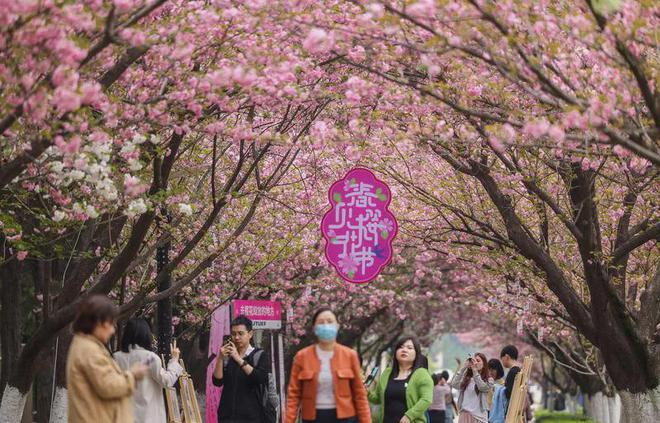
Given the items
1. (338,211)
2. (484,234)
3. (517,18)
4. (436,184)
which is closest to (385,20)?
(517,18)

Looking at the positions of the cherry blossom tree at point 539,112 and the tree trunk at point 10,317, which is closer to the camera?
the cherry blossom tree at point 539,112

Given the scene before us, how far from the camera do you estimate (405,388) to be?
11.2 m

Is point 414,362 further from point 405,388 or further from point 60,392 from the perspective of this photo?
point 60,392

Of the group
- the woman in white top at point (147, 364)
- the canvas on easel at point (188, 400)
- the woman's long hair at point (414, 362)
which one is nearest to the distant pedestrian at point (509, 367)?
the woman's long hair at point (414, 362)

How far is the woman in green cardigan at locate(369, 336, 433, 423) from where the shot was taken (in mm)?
10992

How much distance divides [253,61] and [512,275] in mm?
9863

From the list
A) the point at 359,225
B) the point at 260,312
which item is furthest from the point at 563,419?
the point at 359,225

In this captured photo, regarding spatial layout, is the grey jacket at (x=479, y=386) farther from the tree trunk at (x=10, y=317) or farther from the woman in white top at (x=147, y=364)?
the tree trunk at (x=10, y=317)

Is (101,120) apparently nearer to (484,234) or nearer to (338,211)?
(338,211)

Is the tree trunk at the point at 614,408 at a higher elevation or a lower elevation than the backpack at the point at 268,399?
higher

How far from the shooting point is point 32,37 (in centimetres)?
836

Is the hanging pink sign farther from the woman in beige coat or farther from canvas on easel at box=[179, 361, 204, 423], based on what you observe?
the woman in beige coat

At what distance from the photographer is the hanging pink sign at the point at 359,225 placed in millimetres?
13305

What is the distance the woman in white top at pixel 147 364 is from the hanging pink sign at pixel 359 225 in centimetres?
389
